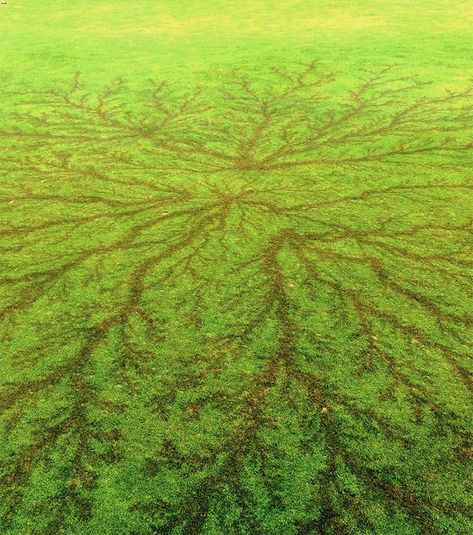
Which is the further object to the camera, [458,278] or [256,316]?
[458,278]

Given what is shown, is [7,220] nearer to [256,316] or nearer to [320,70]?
[256,316]

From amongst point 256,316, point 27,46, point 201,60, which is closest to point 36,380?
point 256,316

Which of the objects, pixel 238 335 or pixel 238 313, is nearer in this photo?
pixel 238 335

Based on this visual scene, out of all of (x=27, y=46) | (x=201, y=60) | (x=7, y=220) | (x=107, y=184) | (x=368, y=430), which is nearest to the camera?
(x=368, y=430)
